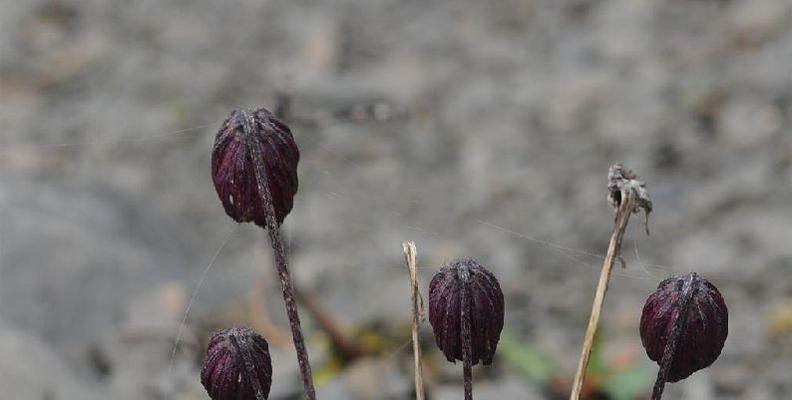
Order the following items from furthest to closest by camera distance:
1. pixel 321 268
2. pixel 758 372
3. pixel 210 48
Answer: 1. pixel 210 48
2. pixel 321 268
3. pixel 758 372

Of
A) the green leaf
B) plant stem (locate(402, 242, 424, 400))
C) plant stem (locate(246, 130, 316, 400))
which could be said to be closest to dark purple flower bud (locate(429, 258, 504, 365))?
plant stem (locate(402, 242, 424, 400))

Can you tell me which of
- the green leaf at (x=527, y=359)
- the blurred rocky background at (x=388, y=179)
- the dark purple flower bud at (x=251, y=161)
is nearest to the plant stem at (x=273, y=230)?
the dark purple flower bud at (x=251, y=161)

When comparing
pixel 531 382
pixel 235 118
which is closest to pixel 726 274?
pixel 531 382

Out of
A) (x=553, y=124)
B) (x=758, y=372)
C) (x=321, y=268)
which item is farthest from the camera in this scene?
(x=553, y=124)

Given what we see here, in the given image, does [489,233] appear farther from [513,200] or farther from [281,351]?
[281,351]

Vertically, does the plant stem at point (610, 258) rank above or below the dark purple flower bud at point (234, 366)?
above

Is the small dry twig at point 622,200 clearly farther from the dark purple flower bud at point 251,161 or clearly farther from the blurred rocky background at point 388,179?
the blurred rocky background at point 388,179

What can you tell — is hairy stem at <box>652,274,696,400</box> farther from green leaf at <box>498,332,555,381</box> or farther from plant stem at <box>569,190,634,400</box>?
green leaf at <box>498,332,555,381</box>

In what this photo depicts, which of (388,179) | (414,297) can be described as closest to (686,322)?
(414,297)
